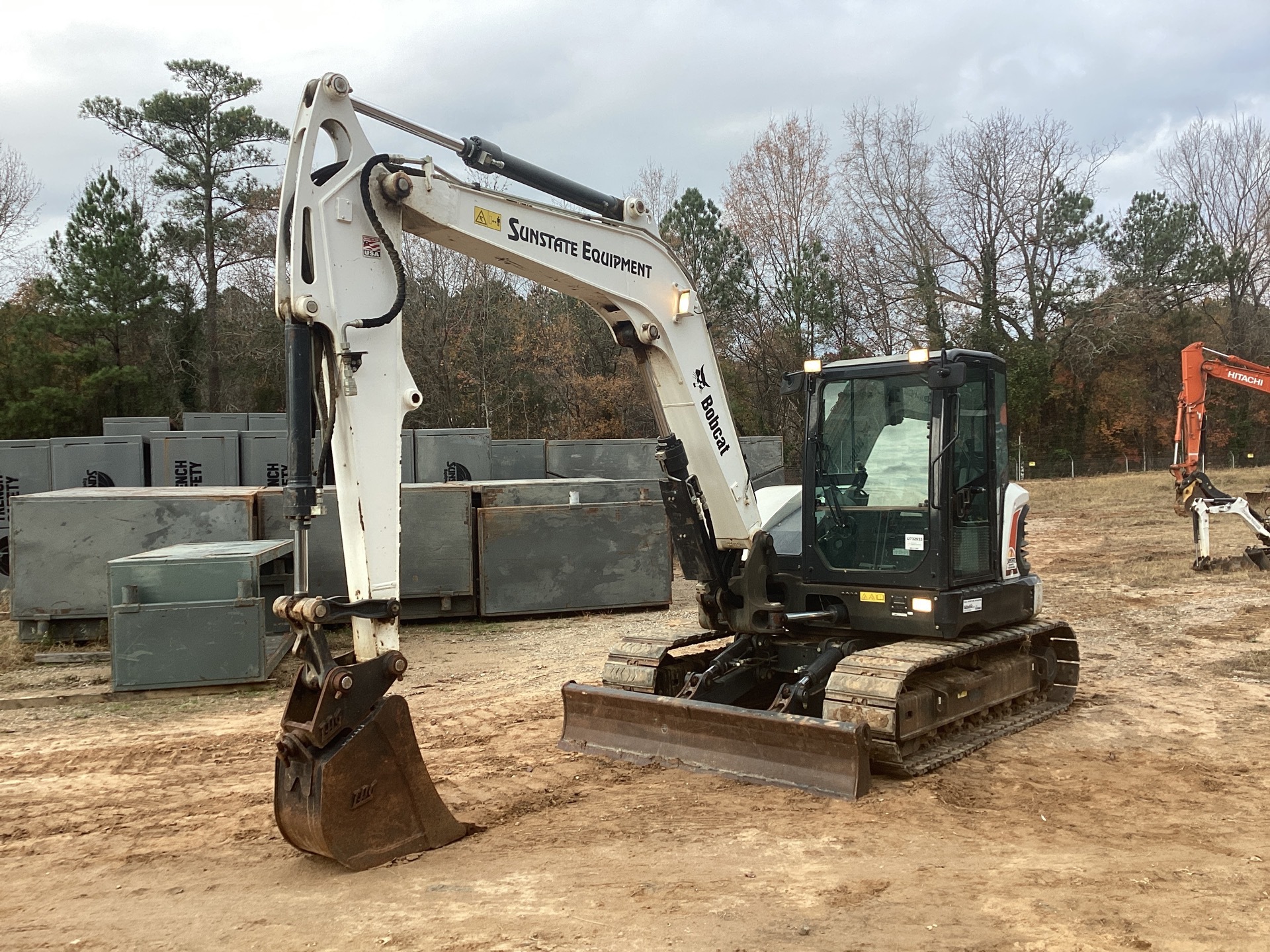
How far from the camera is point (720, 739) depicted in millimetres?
6035

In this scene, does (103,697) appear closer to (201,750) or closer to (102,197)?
(201,750)

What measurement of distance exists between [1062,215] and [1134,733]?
116 feet

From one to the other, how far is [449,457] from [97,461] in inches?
200

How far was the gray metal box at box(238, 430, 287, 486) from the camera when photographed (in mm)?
15492

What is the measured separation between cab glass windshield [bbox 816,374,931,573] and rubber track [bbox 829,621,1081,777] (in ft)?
1.92

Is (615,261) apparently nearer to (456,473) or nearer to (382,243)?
(382,243)

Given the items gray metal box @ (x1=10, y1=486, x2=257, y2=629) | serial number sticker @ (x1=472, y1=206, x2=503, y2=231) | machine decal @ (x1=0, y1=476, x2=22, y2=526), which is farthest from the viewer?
machine decal @ (x1=0, y1=476, x2=22, y2=526)

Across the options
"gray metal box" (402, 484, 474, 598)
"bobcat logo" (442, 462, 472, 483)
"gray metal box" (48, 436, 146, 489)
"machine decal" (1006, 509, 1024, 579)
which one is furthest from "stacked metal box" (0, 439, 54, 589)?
"machine decal" (1006, 509, 1024, 579)

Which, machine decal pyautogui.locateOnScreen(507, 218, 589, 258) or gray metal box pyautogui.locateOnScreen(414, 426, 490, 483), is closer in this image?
machine decal pyautogui.locateOnScreen(507, 218, 589, 258)

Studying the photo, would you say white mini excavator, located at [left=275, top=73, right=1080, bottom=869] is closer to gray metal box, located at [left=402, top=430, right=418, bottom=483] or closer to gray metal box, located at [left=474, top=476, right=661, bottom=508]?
gray metal box, located at [left=474, top=476, right=661, bottom=508]

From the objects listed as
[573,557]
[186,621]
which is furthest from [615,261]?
[573,557]

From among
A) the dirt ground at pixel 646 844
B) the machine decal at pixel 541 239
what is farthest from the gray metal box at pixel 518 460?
the machine decal at pixel 541 239

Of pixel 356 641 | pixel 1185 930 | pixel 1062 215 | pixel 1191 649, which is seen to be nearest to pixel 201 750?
pixel 356 641

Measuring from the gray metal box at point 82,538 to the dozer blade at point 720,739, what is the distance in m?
5.89
